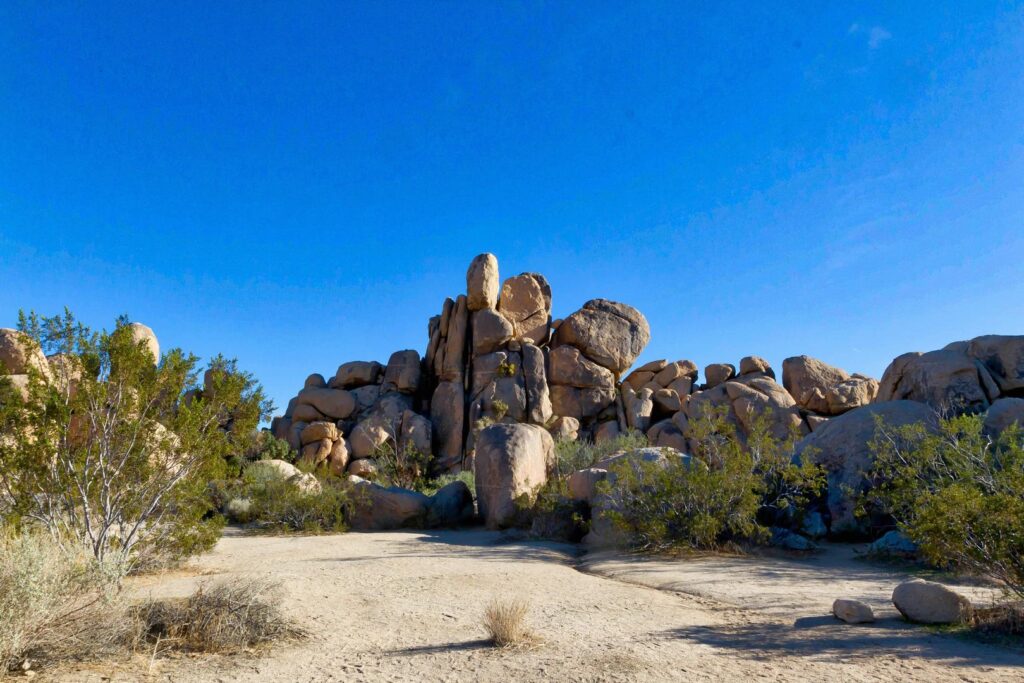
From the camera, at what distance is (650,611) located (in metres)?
7.28

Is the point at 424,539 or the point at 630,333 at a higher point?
the point at 630,333

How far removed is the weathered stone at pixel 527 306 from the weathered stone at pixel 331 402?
947 cm

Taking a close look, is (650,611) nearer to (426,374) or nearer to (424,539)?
(424,539)

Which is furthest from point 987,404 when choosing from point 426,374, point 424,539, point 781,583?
point 426,374

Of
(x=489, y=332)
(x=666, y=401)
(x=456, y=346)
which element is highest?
(x=489, y=332)

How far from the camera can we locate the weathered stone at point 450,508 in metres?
16.8

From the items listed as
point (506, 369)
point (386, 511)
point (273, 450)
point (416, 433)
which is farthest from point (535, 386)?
point (386, 511)

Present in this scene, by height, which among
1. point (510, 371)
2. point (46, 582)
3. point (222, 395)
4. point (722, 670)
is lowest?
point (722, 670)

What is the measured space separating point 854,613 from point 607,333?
28328 mm

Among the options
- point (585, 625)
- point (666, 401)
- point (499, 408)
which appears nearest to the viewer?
point (585, 625)

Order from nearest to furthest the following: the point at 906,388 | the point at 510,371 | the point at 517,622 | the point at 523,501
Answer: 1. the point at 517,622
2. the point at 523,501
3. the point at 906,388
4. the point at 510,371

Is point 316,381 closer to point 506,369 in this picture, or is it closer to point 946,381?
point 506,369

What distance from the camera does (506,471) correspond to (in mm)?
16078

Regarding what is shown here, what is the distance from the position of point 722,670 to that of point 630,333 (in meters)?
30.5
